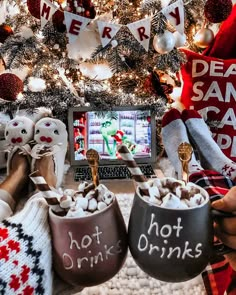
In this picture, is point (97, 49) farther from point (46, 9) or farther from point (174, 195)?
point (174, 195)

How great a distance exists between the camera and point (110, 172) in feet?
4.48

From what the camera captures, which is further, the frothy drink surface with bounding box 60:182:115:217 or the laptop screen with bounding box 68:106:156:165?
the laptop screen with bounding box 68:106:156:165

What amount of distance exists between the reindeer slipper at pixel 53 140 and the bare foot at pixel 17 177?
5 centimetres

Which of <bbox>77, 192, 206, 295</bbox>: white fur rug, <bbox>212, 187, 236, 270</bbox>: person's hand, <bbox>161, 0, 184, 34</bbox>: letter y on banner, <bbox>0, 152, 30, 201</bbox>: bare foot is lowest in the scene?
<bbox>77, 192, 206, 295</bbox>: white fur rug

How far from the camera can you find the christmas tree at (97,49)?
3.80 feet

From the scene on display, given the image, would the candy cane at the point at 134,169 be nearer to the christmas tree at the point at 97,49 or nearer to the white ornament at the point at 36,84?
the christmas tree at the point at 97,49

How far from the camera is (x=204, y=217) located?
0.50 m

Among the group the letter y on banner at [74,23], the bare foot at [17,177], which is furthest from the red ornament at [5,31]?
the bare foot at [17,177]

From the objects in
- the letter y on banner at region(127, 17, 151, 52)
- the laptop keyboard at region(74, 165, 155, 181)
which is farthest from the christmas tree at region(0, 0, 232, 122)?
the laptop keyboard at region(74, 165, 155, 181)

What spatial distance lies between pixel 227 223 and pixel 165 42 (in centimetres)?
79

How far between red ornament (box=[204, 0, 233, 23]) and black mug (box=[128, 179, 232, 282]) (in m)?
0.87

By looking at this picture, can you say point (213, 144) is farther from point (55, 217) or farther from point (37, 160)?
point (55, 217)

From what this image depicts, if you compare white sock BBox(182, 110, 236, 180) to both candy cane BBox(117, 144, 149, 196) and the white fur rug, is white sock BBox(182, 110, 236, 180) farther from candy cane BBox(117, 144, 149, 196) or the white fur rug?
candy cane BBox(117, 144, 149, 196)

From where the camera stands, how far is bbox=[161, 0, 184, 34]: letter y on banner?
44.8 inches
